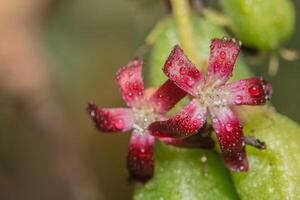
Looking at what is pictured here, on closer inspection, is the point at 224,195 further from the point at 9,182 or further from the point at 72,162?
the point at 9,182

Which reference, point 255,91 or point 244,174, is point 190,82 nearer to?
point 255,91

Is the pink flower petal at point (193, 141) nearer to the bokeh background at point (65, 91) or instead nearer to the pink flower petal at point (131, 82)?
the pink flower petal at point (131, 82)

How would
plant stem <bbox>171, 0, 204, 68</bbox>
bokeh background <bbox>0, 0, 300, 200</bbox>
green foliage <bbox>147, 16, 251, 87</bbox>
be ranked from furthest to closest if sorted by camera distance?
bokeh background <bbox>0, 0, 300, 200</bbox> → green foliage <bbox>147, 16, 251, 87</bbox> → plant stem <bbox>171, 0, 204, 68</bbox>

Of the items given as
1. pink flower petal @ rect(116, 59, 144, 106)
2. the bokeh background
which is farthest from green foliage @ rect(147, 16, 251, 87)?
the bokeh background

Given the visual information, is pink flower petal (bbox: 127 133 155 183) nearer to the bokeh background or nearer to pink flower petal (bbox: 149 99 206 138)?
pink flower petal (bbox: 149 99 206 138)

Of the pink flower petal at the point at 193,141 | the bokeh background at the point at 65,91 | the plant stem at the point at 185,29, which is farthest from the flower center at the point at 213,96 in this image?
the bokeh background at the point at 65,91

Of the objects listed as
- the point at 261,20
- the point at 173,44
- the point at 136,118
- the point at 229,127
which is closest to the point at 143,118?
the point at 136,118
